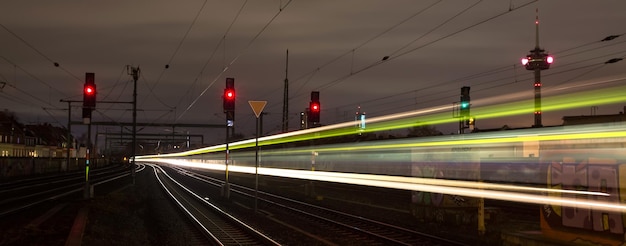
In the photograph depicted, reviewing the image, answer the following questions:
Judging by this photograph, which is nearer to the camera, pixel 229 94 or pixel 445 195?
pixel 445 195

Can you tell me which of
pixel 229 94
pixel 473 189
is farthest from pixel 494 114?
pixel 229 94

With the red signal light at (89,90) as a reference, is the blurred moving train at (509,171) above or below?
below

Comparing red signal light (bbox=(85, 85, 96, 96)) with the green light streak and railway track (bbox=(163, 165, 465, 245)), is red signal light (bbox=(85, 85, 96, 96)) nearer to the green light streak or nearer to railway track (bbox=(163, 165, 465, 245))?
railway track (bbox=(163, 165, 465, 245))

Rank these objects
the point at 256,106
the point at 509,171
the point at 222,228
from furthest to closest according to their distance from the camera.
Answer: the point at 509,171
the point at 256,106
the point at 222,228

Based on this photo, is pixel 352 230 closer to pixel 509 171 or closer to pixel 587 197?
pixel 587 197

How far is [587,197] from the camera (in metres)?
12.3

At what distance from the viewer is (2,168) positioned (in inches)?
1880

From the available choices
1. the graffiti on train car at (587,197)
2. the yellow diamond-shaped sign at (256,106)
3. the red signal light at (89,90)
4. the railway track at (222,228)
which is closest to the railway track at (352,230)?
the railway track at (222,228)

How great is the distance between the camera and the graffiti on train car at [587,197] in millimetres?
11875

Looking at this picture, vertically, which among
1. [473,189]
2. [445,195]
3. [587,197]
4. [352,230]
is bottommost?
[352,230]

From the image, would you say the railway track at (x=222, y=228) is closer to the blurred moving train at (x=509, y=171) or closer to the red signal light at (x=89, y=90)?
the red signal light at (x=89, y=90)

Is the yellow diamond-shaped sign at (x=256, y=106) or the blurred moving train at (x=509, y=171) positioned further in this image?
the yellow diamond-shaped sign at (x=256, y=106)

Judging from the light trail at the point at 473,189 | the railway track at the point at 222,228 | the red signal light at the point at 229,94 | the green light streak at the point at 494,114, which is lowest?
the railway track at the point at 222,228

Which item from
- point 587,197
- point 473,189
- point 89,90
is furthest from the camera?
point 89,90
